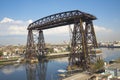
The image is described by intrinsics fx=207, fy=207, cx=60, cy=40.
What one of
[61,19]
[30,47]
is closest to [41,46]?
[30,47]

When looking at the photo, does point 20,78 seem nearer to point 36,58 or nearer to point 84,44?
point 84,44

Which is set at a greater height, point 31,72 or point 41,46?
point 41,46

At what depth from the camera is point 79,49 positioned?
4322 centimetres

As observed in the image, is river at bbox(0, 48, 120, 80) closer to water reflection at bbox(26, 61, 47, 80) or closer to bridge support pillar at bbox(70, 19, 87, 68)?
water reflection at bbox(26, 61, 47, 80)

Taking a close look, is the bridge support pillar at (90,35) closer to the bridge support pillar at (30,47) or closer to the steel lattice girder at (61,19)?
the steel lattice girder at (61,19)

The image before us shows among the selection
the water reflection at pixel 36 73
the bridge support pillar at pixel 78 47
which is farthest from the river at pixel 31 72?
the bridge support pillar at pixel 78 47

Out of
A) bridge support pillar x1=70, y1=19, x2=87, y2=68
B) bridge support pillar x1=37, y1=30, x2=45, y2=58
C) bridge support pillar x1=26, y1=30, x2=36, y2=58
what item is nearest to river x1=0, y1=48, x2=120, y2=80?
bridge support pillar x1=70, y1=19, x2=87, y2=68

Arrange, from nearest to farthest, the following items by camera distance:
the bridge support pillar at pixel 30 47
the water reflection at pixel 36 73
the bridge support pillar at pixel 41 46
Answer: the water reflection at pixel 36 73 < the bridge support pillar at pixel 30 47 < the bridge support pillar at pixel 41 46

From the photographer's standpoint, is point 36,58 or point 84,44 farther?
point 36,58

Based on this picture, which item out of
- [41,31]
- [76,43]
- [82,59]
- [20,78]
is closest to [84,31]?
[76,43]

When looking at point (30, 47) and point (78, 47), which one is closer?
point (78, 47)

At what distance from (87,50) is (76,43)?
321 cm

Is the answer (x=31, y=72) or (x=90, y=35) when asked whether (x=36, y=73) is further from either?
(x=90, y=35)

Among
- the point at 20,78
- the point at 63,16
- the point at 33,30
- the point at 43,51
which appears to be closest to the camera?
the point at 20,78
